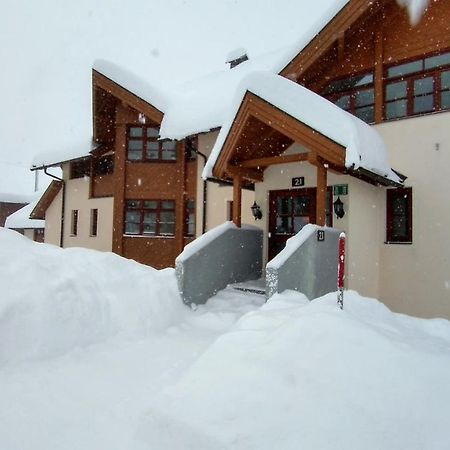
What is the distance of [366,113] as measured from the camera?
340 inches

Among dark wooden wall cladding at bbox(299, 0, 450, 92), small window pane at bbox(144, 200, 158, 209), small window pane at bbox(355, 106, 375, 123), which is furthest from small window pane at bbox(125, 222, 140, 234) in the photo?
small window pane at bbox(355, 106, 375, 123)

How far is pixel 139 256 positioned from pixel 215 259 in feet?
19.2

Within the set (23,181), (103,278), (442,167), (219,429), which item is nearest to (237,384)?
(219,429)

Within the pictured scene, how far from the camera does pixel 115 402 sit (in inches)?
135

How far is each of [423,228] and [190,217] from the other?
296 inches

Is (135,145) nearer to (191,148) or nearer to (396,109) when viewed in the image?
(191,148)

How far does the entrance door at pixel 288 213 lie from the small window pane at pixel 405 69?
304 cm

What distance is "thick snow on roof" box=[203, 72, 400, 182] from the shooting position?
6.16 m

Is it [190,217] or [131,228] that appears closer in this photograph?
[190,217]

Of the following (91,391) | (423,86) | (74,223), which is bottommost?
Answer: (91,391)

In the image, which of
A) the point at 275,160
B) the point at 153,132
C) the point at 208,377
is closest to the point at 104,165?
the point at 153,132

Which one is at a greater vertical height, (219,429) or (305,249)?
(305,249)

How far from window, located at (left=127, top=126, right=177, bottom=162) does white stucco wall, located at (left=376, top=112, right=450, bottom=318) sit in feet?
25.4

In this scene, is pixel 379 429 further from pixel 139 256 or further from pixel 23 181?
pixel 23 181
